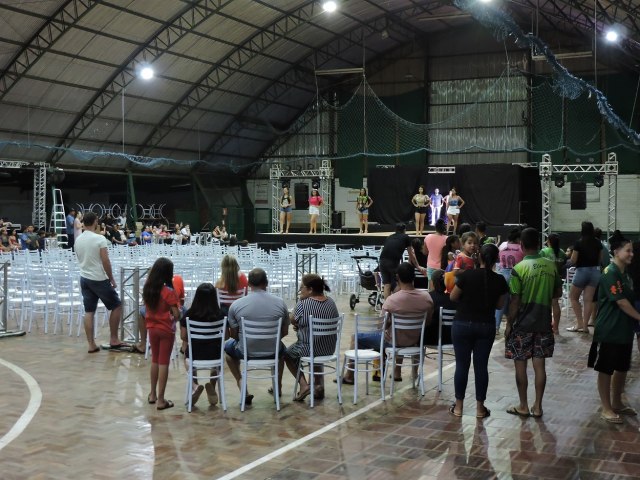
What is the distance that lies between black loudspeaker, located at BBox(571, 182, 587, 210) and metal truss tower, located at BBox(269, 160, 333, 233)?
8534 mm

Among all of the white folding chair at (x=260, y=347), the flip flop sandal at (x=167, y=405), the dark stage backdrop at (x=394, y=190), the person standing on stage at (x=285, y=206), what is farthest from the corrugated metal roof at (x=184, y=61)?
the flip flop sandal at (x=167, y=405)

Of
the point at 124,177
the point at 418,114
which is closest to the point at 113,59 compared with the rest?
the point at 124,177

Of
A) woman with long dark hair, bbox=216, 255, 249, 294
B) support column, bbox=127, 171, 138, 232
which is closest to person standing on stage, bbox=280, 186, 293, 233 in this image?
support column, bbox=127, 171, 138, 232

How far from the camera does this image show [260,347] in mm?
6086

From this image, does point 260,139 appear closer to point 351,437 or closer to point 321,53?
point 321,53

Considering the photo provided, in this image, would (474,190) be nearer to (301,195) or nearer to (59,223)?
(301,195)

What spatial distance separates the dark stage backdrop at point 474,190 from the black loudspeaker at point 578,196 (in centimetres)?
248

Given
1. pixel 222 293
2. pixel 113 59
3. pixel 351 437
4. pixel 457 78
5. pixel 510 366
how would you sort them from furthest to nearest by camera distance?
pixel 457 78, pixel 113 59, pixel 510 366, pixel 222 293, pixel 351 437

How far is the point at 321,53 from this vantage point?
2966 centimetres

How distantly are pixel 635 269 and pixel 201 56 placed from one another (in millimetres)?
21423

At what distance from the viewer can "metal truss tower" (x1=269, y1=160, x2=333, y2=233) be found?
2848 cm

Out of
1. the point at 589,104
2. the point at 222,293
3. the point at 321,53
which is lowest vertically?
the point at 222,293

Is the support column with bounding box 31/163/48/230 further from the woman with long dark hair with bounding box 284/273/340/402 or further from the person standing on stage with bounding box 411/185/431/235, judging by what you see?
the woman with long dark hair with bounding box 284/273/340/402

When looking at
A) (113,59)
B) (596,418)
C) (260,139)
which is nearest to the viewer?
(596,418)
